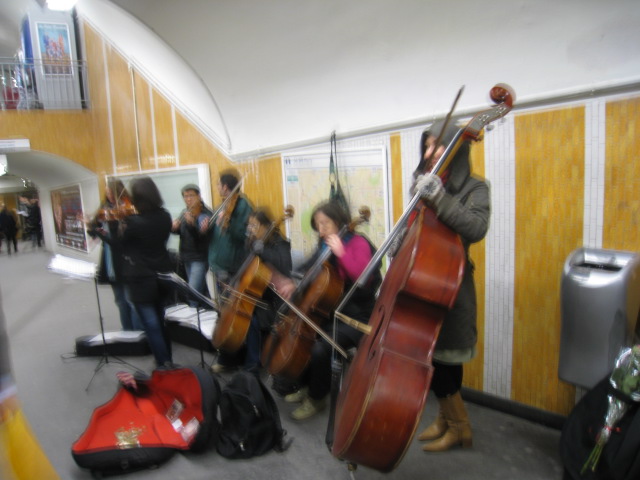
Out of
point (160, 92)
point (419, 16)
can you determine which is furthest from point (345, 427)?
point (160, 92)

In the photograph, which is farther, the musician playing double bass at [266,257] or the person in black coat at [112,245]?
the person in black coat at [112,245]

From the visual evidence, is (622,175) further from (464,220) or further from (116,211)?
(116,211)

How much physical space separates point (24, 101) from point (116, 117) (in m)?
1.42

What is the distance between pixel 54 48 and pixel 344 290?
7.53m

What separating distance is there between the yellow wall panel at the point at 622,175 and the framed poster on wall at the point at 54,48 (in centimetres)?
765

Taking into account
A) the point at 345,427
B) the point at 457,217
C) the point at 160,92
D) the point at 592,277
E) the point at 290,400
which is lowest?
the point at 290,400

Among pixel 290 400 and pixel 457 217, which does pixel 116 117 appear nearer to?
pixel 290 400

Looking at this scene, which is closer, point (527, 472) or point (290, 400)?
point (527, 472)

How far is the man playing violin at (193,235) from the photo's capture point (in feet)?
11.3

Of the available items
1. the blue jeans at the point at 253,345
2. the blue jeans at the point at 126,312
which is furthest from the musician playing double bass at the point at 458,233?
the blue jeans at the point at 126,312

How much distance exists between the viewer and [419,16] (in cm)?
236

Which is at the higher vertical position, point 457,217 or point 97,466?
point 457,217

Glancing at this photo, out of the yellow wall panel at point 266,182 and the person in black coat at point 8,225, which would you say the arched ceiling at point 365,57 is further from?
Result: the person in black coat at point 8,225

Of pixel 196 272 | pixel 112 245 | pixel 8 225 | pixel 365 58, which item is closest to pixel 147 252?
pixel 112 245
